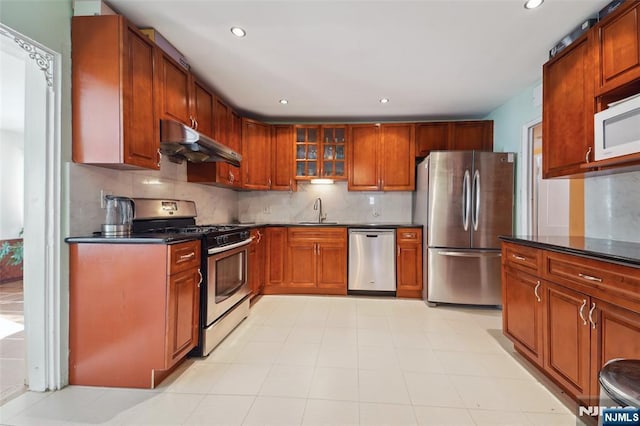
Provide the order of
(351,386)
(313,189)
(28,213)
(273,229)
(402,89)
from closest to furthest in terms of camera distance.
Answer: (28,213), (351,386), (402,89), (273,229), (313,189)

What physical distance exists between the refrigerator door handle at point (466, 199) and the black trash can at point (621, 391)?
7.81ft

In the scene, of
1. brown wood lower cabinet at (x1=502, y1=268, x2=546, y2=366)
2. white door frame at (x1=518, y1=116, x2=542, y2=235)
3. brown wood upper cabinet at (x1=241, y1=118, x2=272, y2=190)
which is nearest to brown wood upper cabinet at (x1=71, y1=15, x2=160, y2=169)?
brown wood upper cabinet at (x1=241, y1=118, x2=272, y2=190)

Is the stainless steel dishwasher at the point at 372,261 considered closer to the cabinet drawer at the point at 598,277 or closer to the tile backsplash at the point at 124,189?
the tile backsplash at the point at 124,189

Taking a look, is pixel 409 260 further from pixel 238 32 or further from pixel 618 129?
pixel 238 32

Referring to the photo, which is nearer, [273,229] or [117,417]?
[117,417]

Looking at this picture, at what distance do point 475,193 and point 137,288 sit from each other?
10.7ft

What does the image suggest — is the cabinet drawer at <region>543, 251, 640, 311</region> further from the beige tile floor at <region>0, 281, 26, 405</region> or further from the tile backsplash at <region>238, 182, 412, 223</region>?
the beige tile floor at <region>0, 281, 26, 405</region>

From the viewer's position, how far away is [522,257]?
1.96 m

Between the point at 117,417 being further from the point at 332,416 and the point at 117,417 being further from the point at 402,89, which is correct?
the point at 402,89

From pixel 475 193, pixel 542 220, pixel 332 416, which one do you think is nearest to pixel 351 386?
pixel 332 416

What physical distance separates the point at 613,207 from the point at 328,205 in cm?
295

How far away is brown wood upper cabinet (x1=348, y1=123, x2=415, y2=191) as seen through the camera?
3.79 metres

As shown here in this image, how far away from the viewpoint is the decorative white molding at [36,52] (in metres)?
1.44

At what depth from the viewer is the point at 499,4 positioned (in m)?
1.76
